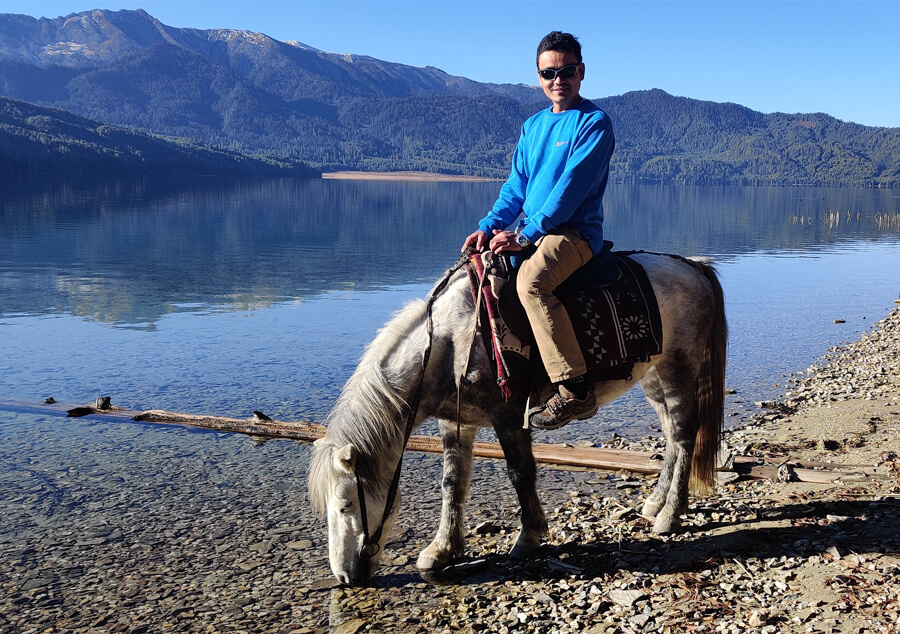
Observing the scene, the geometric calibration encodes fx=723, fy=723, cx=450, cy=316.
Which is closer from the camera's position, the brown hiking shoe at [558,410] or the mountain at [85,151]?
the brown hiking shoe at [558,410]

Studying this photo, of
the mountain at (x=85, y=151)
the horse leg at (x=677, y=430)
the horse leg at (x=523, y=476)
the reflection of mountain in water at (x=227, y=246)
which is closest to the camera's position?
the horse leg at (x=523, y=476)

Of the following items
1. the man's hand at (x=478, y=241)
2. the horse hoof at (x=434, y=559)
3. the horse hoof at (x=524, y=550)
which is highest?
the man's hand at (x=478, y=241)

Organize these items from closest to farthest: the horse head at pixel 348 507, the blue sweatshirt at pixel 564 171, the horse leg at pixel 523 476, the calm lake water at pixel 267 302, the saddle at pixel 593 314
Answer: the horse head at pixel 348 507 < the blue sweatshirt at pixel 564 171 < the saddle at pixel 593 314 < the horse leg at pixel 523 476 < the calm lake water at pixel 267 302

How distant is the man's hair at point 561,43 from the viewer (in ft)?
16.8

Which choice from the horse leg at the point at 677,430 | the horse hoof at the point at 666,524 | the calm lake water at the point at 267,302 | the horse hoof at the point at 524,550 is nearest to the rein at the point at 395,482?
the horse hoof at the point at 524,550

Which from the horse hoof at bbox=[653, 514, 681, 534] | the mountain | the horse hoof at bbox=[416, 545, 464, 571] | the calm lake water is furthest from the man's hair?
the mountain

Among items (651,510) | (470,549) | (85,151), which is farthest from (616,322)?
(85,151)

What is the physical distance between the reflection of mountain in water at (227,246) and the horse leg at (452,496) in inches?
584

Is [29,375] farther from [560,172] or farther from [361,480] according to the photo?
[560,172]

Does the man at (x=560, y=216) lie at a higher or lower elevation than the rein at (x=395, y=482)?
higher

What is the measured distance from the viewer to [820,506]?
19.0 feet

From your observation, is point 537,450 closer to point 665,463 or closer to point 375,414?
point 665,463

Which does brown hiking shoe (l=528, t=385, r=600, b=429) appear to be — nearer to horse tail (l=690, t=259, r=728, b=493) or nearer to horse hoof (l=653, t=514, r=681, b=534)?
horse hoof (l=653, t=514, r=681, b=534)

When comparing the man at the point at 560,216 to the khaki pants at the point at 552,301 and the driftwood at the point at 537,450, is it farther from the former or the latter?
the driftwood at the point at 537,450
